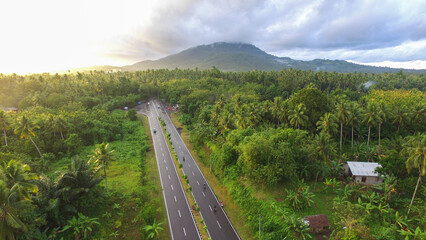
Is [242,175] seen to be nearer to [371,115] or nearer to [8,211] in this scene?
[8,211]

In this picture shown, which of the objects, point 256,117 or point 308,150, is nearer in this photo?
point 308,150

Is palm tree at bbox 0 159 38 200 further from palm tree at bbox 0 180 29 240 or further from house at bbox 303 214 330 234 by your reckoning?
house at bbox 303 214 330 234

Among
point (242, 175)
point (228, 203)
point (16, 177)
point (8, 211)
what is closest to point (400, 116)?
point (242, 175)

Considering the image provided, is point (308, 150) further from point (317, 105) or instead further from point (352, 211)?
point (317, 105)

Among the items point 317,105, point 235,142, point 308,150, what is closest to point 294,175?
point 308,150

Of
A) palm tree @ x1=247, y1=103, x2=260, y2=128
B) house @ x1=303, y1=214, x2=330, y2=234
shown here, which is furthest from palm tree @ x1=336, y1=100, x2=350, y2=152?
house @ x1=303, y1=214, x2=330, y2=234

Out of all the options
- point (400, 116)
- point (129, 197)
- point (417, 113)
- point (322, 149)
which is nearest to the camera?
point (129, 197)
